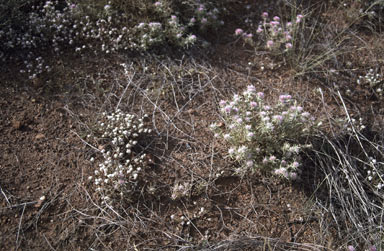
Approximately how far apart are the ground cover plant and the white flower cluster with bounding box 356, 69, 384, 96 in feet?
0.05

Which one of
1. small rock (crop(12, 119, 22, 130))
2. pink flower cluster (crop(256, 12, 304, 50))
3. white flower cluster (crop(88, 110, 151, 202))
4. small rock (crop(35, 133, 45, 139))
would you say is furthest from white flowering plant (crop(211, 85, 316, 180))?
small rock (crop(12, 119, 22, 130))

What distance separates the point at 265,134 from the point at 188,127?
0.70 m

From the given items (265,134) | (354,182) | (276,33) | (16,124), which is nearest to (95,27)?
(16,124)

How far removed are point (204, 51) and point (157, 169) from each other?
144 cm

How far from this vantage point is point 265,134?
8.62ft

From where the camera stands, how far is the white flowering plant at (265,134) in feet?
8.29

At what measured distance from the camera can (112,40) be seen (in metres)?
3.35

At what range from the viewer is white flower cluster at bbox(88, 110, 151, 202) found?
8.24ft

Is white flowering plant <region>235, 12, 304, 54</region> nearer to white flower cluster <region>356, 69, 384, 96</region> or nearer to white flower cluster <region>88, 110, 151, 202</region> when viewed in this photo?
white flower cluster <region>356, 69, 384, 96</region>

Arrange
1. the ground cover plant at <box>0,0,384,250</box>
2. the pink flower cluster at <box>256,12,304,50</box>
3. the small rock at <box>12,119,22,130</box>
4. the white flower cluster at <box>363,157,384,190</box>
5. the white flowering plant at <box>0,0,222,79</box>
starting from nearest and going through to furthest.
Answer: the ground cover plant at <box>0,0,384,250</box>
the white flower cluster at <box>363,157,384,190</box>
the small rock at <box>12,119,22,130</box>
the white flowering plant at <box>0,0,222,79</box>
the pink flower cluster at <box>256,12,304,50</box>

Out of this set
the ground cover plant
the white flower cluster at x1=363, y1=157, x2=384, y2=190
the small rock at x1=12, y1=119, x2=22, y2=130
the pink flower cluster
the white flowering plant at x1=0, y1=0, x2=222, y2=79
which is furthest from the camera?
the pink flower cluster

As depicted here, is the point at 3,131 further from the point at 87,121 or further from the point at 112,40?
the point at 112,40

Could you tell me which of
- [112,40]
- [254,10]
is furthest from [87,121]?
[254,10]

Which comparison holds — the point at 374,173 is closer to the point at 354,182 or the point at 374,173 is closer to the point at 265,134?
the point at 354,182
